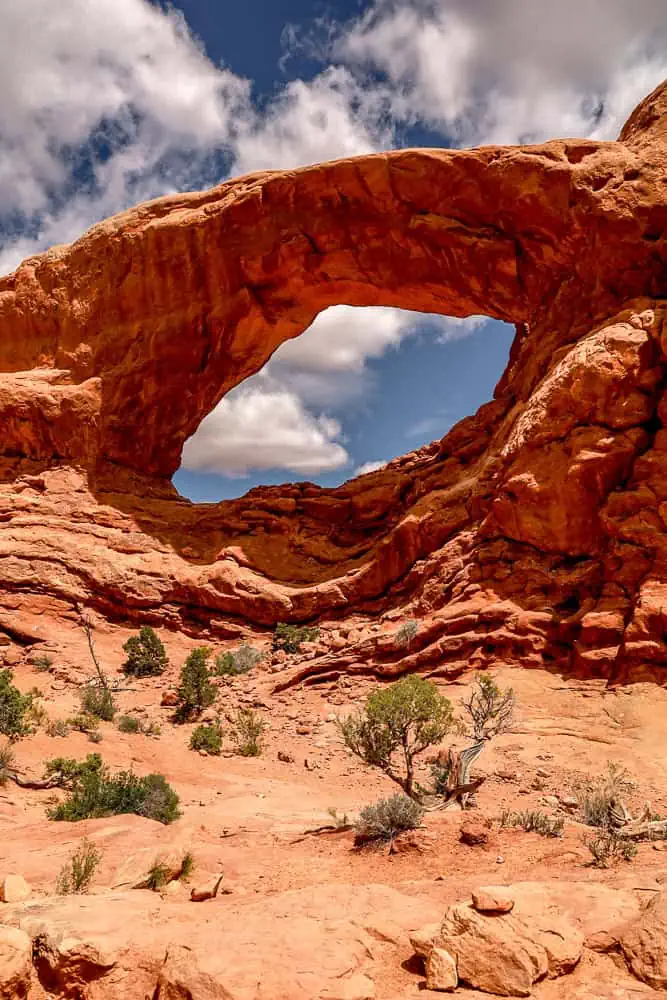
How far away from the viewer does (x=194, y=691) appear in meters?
13.7

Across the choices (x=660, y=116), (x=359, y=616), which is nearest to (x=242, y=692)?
(x=359, y=616)

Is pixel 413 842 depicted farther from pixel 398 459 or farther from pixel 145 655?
pixel 398 459

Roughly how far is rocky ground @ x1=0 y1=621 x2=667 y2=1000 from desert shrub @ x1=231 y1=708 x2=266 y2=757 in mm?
327

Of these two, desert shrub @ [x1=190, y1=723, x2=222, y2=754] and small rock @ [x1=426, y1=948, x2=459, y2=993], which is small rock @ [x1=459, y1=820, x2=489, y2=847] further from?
desert shrub @ [x1=190, y1=723, x2=222, y2=754]

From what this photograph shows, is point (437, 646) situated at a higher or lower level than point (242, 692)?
higher

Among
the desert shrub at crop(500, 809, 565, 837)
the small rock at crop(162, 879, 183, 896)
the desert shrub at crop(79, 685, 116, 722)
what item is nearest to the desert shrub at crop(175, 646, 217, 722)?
the desert shrub at crop(79, 685, 116, 722)

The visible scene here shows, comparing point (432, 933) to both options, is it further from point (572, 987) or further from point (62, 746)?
point (62, 746)

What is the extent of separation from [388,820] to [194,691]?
27.7ft

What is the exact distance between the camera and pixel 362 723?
7719 mm

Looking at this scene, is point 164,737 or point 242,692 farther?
point 242,692

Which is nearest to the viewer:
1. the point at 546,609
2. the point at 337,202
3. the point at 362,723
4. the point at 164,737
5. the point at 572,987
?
the point at 572,987

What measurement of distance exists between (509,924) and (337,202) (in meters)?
20.3

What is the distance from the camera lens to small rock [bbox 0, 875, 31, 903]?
4.33m

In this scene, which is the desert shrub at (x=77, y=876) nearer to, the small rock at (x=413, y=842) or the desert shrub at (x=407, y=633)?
the small rock at (x=413, y=842)
